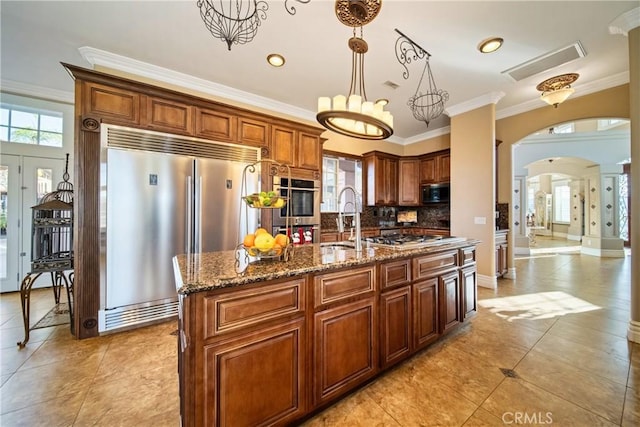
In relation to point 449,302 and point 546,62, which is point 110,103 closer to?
point 449,302

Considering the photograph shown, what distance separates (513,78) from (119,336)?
19.0ft

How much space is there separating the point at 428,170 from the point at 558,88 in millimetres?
2321

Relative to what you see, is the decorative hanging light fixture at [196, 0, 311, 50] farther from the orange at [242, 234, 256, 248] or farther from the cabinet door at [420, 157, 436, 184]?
the cabinet door at [420, 157, 436, 184]

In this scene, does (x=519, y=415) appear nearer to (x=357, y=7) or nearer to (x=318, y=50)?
(x=357, y=7)

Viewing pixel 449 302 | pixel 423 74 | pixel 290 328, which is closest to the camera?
pixel 290 328

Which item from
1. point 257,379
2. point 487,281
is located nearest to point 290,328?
point 257,379

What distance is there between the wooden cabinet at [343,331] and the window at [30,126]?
5306 millimetres

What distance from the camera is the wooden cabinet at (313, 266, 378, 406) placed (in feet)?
4.67

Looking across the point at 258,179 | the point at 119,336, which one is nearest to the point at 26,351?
the point at 119,336

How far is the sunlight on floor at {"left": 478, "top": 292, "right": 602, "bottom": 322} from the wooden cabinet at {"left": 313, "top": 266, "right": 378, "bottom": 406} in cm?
223

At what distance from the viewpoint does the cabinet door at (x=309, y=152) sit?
3.83m

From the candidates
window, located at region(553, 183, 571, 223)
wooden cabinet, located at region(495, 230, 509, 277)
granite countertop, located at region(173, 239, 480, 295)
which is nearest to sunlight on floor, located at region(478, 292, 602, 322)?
wooden cabinet, located at region(495, 230, 509, 277)

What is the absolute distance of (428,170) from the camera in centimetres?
542

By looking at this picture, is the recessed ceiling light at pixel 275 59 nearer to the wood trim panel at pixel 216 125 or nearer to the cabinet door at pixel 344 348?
the wood trim panel at pixel 216 125
